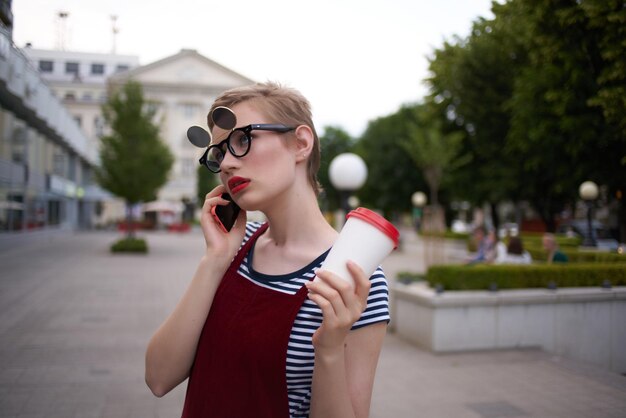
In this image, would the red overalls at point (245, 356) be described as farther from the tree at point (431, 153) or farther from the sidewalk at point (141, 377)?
the tree at point (431, 153)

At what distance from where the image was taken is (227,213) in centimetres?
181

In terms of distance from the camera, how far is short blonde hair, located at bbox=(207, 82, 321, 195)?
1649 millimetres

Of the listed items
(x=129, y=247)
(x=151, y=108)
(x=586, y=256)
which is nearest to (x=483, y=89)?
(x=586, y=256)

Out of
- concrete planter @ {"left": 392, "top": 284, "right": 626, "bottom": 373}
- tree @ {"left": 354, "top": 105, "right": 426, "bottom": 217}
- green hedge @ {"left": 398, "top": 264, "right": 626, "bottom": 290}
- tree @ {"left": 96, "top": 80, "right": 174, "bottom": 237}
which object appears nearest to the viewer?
concrete planter @ {"left": 392, "top": 284, "right": 626, "bottom": 373}

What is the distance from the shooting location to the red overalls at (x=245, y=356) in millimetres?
1545

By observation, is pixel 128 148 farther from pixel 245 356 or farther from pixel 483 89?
pixel 245 356

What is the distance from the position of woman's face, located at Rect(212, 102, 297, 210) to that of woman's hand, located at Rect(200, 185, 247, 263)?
0.15 metres

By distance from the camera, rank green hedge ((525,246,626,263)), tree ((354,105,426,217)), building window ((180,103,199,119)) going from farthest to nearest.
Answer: building window ((180,103,199,119))
tree ((354,105,426,217))
green hedge ((525,246,626,263))

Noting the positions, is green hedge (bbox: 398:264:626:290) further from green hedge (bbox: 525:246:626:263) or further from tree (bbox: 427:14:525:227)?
tree (bbox: 427:14:525:227)

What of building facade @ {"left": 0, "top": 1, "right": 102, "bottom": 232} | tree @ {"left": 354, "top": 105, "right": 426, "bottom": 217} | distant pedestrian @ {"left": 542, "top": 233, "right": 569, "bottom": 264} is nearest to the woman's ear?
distant pedestrian @ {"left": 542, "top": 233, "right": 569, "bottom": 264}

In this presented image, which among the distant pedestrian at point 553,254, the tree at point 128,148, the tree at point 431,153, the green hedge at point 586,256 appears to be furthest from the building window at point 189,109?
the distant pedestrian at point 553,254

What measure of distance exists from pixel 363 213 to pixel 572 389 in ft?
14.7

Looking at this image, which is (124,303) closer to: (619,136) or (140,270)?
(140,270)

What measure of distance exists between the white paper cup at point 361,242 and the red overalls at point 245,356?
323mm
